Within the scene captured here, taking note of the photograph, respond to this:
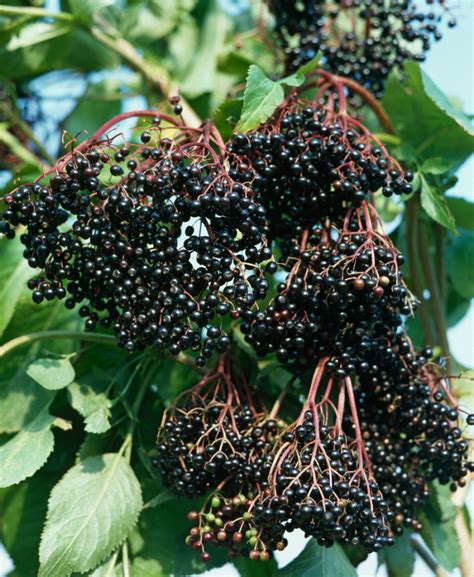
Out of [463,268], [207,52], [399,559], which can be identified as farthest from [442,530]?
[207,52]

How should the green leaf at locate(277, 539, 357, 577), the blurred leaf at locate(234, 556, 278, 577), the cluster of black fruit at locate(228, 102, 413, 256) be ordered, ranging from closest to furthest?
the cluster of black fruit at locate(228, 102, 413, 256)
the green leaf at locate(277, 539, 357, 577)
the blurred leaf at locate(234, 556, 278, 577)

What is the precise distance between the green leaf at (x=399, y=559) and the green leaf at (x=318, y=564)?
0.33 m

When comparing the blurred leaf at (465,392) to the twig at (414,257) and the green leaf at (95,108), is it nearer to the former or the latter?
the twig at (414,257)

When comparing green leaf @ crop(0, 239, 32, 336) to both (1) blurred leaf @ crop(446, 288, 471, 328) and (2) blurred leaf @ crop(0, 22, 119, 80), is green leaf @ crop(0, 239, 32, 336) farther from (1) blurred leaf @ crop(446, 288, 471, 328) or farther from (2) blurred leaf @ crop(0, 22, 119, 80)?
(1) blurred leaf @ crop(446, 288, 471, 328)

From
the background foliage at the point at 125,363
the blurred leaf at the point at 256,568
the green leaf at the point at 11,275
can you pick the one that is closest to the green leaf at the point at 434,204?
the background foliage at the point at 125,363

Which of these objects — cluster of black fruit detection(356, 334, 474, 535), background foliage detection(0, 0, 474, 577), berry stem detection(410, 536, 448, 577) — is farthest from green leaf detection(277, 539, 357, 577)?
berry stem detection(410, 536, 448, 577)

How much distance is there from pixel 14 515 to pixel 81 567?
50 centimetres

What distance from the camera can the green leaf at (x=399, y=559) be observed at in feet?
7.05

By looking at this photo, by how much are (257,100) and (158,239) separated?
404 mm

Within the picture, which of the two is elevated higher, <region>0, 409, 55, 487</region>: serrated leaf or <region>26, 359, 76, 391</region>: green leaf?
<region>26, 359, 76, 391</region>: green leaf

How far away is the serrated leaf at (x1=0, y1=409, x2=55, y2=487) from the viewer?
1.82m

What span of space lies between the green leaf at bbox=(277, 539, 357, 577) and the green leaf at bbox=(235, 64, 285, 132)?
0.92m

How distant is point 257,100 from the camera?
1768 mm

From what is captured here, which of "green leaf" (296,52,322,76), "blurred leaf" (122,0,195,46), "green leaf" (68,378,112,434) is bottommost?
"green leaf" (68,378,112,434)
